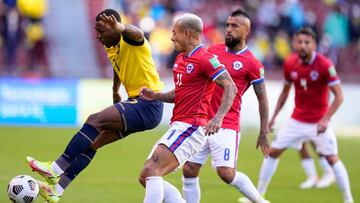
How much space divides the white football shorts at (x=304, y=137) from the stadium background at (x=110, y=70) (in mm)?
747

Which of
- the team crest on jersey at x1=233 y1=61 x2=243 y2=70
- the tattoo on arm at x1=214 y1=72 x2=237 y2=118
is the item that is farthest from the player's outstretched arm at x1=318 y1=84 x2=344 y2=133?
the tattoo on arm at x1=214 y1=72 x2=237 y2=118

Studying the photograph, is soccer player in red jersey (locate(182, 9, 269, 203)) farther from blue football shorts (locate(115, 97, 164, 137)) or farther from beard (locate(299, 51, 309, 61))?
beard (locate(299, 51, 309, 61))

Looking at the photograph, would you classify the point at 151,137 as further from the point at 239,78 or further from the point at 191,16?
the point at 191,16

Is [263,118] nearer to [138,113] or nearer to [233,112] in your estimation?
[233,112]

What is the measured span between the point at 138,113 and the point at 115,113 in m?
0.29

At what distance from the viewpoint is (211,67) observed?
28.9ft

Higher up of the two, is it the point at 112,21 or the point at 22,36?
the point at 112,21

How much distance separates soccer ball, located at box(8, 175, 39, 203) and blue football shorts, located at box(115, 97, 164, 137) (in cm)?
124

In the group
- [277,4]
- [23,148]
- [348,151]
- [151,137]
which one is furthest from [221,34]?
[23,148]

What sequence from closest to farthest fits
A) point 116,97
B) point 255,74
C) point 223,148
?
point 223,148 < point 255,74 < point 116,97

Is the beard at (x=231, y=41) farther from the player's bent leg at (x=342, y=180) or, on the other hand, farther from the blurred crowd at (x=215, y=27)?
the blurred crowd at (x=215, y=27)

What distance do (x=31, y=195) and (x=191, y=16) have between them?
2.71m

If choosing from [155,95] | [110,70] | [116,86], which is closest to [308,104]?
[116,86]

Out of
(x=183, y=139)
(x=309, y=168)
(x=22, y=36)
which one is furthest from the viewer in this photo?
(x=22, y=36)
